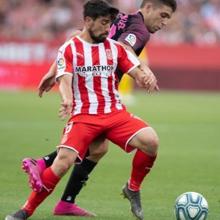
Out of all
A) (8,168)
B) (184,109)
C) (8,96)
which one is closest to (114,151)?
(8,168)

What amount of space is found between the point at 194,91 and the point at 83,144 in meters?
21.4

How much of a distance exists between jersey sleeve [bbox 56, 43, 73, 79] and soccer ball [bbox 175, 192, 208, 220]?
1.53m

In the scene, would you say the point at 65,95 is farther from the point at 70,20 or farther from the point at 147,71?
the point at 70,20

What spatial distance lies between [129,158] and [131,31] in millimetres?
4871

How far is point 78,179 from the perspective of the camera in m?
9.04

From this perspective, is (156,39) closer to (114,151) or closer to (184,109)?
(184,109)

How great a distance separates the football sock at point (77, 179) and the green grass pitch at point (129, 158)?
252 mm

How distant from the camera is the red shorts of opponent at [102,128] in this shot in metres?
8.29

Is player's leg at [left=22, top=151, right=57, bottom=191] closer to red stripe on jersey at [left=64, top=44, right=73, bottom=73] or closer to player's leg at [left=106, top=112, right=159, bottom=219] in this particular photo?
player's leg at [left=106, top=112, right=159, bottom=219]

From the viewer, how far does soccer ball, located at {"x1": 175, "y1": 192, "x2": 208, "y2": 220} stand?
800 centimetres

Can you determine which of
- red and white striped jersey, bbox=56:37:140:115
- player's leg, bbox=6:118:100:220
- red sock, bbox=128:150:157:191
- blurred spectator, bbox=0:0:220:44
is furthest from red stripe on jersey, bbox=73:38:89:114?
blurred spectator, bbox=0:0:220:44

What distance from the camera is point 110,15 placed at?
8242 millimetres

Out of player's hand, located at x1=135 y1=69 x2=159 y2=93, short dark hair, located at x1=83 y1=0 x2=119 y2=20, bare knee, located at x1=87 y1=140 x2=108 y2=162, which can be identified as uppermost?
short dark hair, located at x1=83 y1=0 x2=119 y2=20

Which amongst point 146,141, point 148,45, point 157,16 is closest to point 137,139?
point 146,141
